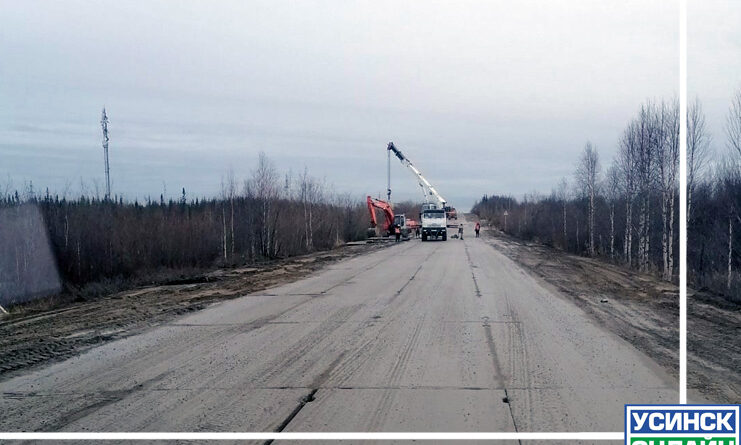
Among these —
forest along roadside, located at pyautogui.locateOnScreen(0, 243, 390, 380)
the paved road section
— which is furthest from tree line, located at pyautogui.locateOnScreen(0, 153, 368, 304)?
the paved road section

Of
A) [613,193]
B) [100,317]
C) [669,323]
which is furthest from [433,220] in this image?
[669,323]

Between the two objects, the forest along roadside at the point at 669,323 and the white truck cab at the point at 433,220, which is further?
the white truck cab at the point at 433,220

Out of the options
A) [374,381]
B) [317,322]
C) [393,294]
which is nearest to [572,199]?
[393,294]

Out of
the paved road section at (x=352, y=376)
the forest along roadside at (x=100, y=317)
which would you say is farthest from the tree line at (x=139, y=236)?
the paved road section at (x=352, y=376)

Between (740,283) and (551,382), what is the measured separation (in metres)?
14.6

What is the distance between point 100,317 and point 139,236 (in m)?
17.1

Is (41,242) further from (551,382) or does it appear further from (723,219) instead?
(723,219)

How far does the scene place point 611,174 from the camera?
44.4 metres

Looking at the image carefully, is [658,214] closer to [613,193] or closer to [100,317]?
[613,193]

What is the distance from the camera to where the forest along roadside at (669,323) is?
8453 mm

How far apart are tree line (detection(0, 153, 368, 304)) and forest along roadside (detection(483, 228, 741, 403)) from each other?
18793 mm

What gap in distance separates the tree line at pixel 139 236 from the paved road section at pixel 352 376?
46.9 ft

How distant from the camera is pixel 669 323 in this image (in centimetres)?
1297

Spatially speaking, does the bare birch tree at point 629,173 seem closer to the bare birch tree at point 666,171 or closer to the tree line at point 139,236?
the bare birch tree at point 666,171
